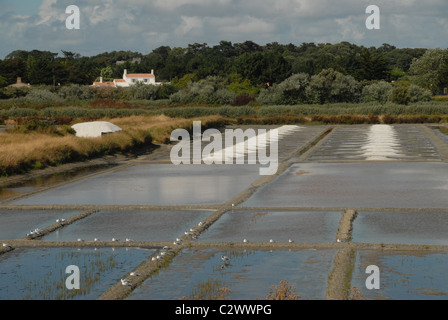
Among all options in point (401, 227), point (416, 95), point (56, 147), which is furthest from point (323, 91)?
point (401, 227)

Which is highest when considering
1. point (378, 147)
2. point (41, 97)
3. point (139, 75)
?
point (139, 75)

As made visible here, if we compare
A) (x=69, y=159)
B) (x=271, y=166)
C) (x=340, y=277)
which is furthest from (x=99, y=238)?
(x=69, y=159)

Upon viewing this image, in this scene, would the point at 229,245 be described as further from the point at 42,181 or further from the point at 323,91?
the point at 323,91

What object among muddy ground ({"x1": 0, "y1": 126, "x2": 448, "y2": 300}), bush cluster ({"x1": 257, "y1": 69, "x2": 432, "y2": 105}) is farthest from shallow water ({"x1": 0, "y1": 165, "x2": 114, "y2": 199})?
bush cluster ({"x1": 257, "y1": 69, "x2": 432, "y2": 105})

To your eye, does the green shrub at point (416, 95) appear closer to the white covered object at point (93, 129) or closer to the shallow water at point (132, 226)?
the white covered object at point (93, 129)
